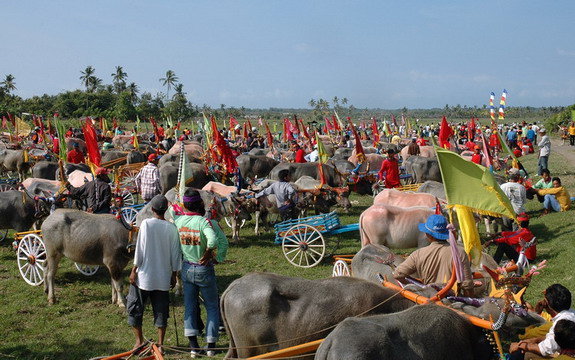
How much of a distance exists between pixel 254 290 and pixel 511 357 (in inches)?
106

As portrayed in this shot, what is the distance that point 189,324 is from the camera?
23.0ft

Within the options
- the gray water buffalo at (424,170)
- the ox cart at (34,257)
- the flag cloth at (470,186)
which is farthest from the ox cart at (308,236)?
the gray water buffalo at (424,170)

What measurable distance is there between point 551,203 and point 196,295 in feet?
40.5

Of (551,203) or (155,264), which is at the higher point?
(155,264)

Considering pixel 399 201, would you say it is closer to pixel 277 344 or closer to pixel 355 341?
pixel 277 344

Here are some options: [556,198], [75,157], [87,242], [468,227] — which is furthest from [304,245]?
[75,157]

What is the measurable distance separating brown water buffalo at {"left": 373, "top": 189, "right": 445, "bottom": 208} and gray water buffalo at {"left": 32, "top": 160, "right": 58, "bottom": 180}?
1340cm

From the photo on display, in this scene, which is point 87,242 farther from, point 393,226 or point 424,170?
point 424,170

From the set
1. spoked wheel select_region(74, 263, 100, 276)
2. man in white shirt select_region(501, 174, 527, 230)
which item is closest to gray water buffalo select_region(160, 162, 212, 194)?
spoked wheel select_region(74, 263, 100, 276)

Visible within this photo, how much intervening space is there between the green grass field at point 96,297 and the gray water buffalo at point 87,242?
0.50m

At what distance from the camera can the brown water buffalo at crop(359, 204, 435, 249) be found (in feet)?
35.7

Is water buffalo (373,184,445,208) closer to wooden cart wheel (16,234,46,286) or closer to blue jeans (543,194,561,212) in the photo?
blue jeans (543,194,561,212)

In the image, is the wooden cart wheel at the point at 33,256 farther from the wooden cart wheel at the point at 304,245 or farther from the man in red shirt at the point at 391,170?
the man in red shirt at the point at 391,170

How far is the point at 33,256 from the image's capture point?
10.9 metres
